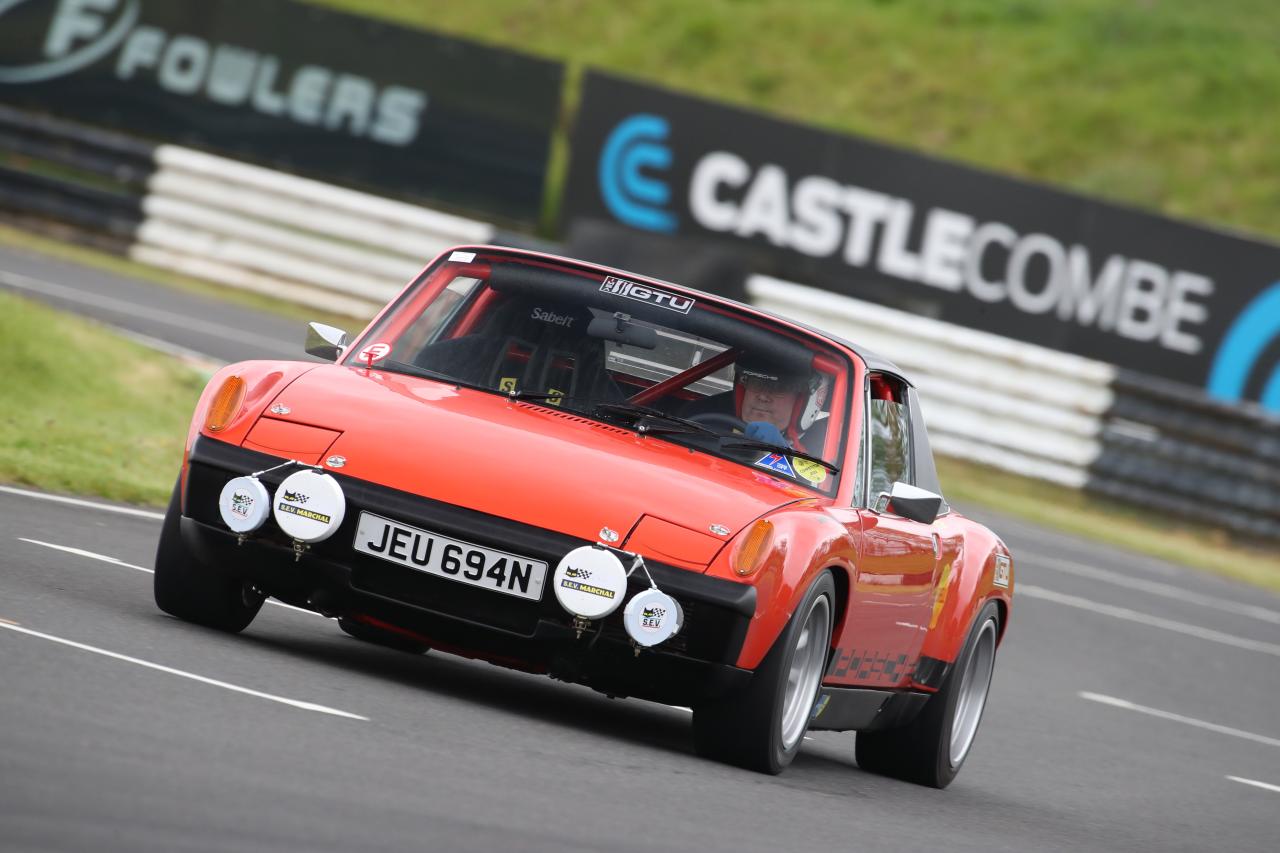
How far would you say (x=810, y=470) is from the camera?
7219 millimetres

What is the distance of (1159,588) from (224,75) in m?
11.2

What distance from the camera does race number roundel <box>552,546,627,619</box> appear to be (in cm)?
626

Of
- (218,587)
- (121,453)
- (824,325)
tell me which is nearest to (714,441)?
(218,587)

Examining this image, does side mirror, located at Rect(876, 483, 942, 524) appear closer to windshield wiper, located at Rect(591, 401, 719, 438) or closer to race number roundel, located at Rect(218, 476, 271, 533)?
windshield wiper, located at Rect(591, 401, 719, 438)

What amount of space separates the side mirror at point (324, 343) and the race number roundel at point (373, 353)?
0.09m

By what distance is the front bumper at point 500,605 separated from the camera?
6.30 metres

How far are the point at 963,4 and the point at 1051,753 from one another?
108 feet

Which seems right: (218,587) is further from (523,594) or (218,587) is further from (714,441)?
(714,441)

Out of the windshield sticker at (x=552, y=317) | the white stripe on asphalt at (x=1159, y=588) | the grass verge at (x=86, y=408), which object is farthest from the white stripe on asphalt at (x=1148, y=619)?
the windshield sticker at (x=552, y=317)

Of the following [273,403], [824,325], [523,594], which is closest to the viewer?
[523,594]

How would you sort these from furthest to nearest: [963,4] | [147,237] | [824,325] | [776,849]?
[963,4] < [147,237] < [824,325] < [776,849]

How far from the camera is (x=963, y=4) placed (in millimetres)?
40750

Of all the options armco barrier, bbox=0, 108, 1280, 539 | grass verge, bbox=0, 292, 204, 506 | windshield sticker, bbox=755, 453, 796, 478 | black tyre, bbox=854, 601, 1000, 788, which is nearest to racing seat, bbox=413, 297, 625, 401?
windshield sticker, bbox=755, 453, 796, 478

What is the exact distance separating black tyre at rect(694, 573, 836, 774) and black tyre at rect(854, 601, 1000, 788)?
1.25 metres
